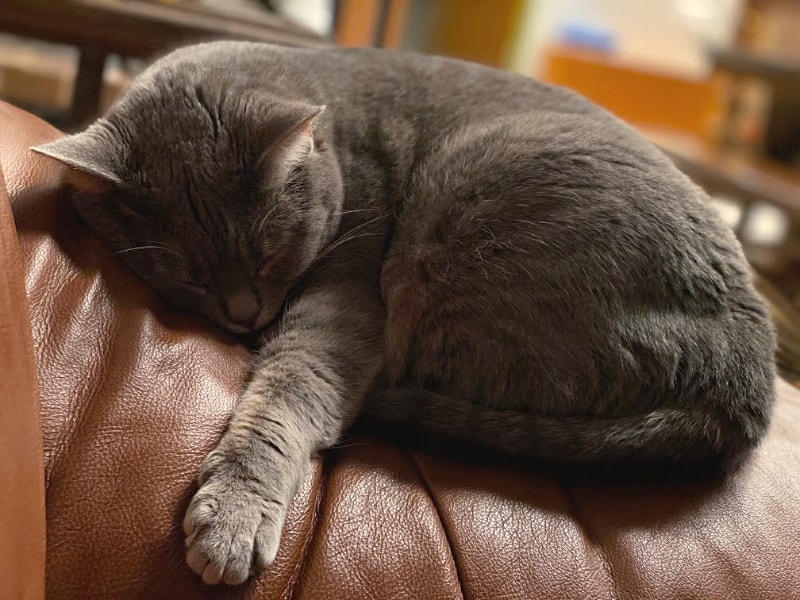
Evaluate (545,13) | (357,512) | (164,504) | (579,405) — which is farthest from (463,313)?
(545,13)

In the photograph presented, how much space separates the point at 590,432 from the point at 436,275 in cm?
33

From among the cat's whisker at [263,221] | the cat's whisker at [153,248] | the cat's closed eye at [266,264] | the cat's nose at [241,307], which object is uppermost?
the cat's whisker at [263,221]

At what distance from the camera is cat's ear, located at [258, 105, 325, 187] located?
0.99m

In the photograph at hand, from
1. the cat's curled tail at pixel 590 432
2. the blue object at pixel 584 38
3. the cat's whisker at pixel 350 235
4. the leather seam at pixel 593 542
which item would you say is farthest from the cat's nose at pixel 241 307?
the blue object at pixel 584 38

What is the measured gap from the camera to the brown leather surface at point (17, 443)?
625mm

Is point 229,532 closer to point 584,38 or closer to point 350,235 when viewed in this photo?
point 350,235

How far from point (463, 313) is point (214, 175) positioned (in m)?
0.41

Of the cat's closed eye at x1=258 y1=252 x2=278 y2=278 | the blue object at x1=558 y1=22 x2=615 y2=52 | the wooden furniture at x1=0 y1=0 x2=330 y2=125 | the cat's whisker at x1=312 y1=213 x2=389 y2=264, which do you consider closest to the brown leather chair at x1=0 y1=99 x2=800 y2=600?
the cat's closed eye at x1=258 y1=252 x2=278 y2=278

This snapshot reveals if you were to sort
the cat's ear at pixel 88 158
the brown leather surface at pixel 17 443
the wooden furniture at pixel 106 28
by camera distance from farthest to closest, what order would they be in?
1. the wooden furniture at pixel 106 28
2. the cat's ear at pixel 88 158
3. the brown leather surface at pixel 17 443

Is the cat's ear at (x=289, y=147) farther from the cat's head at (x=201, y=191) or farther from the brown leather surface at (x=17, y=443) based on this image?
the brown leather surface at (x=17, y=443)

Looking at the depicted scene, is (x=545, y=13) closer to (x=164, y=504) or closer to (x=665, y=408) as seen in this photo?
(x=665, y=408)

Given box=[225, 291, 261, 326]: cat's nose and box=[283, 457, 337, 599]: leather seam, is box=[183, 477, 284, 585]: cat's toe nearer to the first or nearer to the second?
box=[283, 457, 337, 599]: leather seam

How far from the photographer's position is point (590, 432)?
916 mm

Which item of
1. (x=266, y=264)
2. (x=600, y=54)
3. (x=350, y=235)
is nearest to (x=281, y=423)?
(x=266, y=264)
